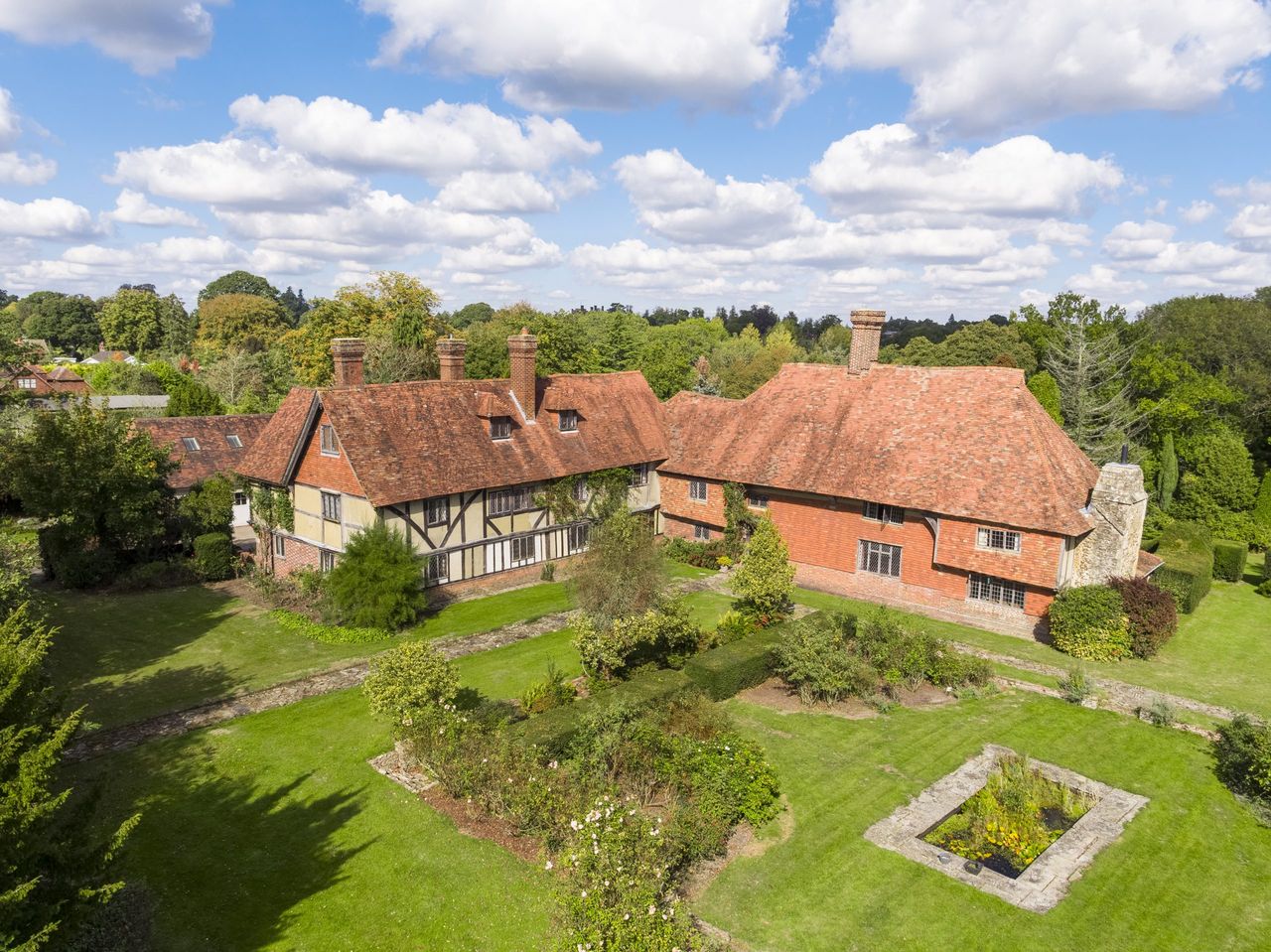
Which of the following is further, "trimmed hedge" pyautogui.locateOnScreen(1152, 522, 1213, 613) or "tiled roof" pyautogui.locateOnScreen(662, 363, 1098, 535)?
"trimmed hedge" pyautogui.locateOnScreen(1152, 522, 1213, 613)

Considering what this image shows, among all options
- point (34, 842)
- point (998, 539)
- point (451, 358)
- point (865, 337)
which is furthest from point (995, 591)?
point (34, 842)

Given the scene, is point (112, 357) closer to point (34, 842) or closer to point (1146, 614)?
point (34, 842)

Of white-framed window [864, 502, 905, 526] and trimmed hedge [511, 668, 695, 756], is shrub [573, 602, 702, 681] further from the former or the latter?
white-framed window [864, 502, 905, 526]

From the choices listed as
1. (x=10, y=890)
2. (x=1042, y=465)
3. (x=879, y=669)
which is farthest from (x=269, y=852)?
(x=1042, y=465)

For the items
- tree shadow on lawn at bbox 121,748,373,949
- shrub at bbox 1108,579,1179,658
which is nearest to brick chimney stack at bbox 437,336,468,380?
tree shadow on lawn at bbox 121,748,373,949

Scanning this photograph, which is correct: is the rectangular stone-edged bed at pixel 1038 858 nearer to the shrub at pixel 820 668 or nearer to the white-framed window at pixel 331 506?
the shrub at pixel 820 668

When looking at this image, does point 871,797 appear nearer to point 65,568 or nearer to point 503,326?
point 65,568
